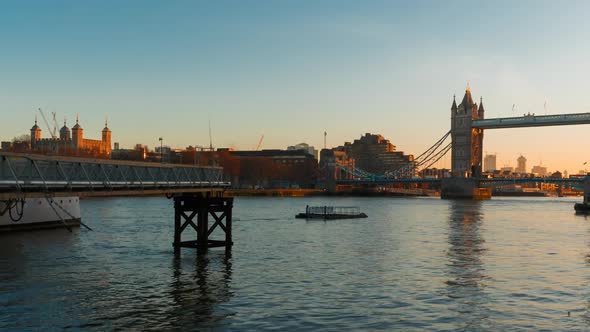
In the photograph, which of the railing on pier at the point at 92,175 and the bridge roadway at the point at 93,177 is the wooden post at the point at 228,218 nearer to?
the bridge roadway at the point at 93,177

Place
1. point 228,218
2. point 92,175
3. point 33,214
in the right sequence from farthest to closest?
point 33,214, point 228,218, point 92,175

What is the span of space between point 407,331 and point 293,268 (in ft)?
55.3

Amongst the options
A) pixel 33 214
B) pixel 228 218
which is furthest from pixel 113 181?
pixel 33 214

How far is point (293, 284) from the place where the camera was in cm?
3475

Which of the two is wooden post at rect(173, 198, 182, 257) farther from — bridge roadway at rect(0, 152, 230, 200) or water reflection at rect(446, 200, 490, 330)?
water reflection at rect(446, 200, 490, 330)

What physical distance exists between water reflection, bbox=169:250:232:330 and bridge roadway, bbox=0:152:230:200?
5908mm

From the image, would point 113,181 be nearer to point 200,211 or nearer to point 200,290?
point 200,211

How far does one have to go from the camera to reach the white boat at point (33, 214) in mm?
59409

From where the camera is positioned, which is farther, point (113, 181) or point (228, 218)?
point (228, 218)

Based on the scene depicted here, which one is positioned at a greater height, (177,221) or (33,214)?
(177,221)

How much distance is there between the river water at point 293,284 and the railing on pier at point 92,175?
16.8 ft

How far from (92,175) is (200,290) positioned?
12.9 metres

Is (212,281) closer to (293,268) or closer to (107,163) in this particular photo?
(293,268)

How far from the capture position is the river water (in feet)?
86.3
